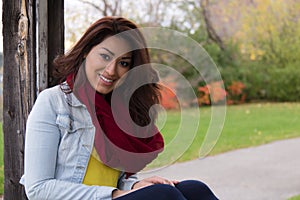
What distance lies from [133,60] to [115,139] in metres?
0.28

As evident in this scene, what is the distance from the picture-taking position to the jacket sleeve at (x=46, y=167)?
171 centimetres

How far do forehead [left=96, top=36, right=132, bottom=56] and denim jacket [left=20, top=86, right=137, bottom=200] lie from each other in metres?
0.19

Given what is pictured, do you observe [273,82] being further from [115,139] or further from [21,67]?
[115,139]

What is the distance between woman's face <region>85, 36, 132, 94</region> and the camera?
6.00 feet

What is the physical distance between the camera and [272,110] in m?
11.6

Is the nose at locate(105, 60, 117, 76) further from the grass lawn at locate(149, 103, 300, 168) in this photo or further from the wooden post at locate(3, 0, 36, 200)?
the grass lawn at locate(149, 103, 300, 168)

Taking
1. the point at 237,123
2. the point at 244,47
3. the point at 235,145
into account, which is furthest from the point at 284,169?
the point at 244,47

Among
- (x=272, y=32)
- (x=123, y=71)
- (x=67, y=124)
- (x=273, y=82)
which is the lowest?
(x=273, y=82)

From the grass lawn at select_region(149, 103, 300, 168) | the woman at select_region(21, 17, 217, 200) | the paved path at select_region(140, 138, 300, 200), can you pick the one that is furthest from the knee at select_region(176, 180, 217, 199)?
the grass lawn at select_region(149, 103, 300, 168)

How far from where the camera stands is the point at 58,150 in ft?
5.76

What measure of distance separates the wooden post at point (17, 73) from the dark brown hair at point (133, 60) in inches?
8.2

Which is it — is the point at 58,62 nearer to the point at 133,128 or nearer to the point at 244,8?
the point at 133,128

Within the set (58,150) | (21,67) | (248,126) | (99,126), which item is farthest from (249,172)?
(58,150)

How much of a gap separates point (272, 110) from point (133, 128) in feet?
32.7
